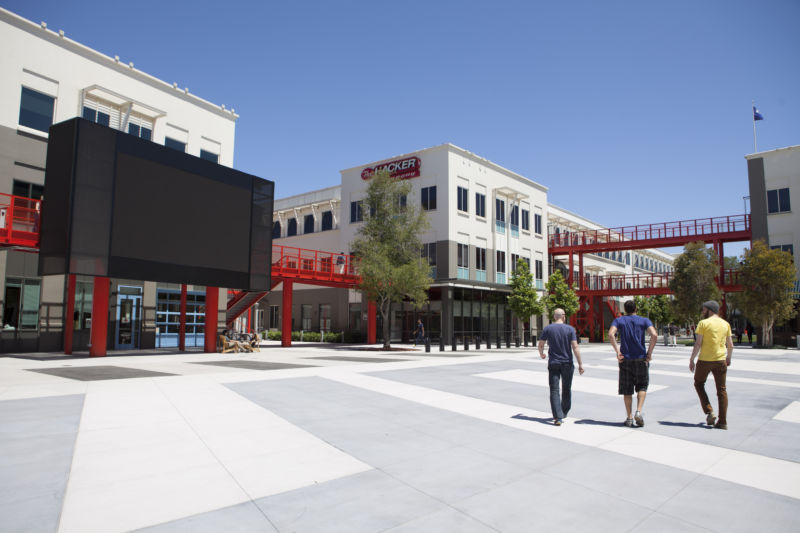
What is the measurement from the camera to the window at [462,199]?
117 feet

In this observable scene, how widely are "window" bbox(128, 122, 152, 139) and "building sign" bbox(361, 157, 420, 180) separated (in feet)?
51.7

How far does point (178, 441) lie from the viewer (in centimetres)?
623

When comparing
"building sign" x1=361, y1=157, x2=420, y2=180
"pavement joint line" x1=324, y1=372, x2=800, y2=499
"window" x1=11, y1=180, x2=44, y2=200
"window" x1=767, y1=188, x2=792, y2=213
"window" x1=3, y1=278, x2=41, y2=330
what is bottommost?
"pavement joint line" x1=324, y1=372, x2=800, y2=499

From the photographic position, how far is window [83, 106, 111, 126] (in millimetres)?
23156

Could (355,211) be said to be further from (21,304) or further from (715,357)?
(715,357)

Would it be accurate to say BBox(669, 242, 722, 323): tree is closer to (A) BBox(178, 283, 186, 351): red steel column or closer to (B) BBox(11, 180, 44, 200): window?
(A) BBox(178, 283, 186, 351): red steel column

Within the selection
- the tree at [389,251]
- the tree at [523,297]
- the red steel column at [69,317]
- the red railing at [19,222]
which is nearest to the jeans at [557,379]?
the red railing at [19,222]

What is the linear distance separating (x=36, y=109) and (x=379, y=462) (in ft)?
79.5

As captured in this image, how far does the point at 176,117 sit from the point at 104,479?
26.3m

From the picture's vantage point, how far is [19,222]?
64.0 ft

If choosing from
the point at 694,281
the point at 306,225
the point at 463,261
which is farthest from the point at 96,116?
the point at 694,281

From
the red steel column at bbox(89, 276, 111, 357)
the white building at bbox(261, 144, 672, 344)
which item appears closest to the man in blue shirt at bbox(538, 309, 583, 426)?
the red steel column at bbox(89, 276, 111, 357)

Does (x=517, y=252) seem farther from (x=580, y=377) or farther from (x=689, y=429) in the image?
(x=689, y=429)

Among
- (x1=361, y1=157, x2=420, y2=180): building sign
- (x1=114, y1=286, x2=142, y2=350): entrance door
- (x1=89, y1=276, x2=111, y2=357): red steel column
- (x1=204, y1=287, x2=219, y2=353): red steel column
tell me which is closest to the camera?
(x1=89, y1=276, x2=111, y2=357): red steel column
